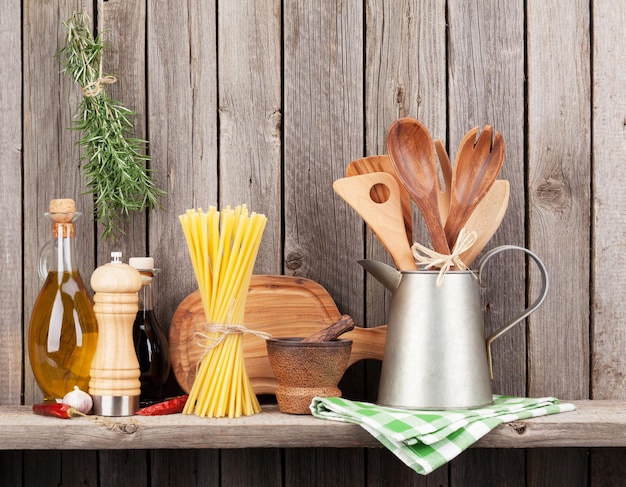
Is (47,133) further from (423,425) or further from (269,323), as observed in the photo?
(423,425)

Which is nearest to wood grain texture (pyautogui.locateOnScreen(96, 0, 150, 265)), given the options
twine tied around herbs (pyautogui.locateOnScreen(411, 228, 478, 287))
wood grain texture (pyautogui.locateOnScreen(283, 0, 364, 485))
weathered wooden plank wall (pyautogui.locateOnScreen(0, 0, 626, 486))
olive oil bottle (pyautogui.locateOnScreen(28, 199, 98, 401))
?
weathered wooden plank wall (pyautogui.locateOnScreen(0, 0, 626, 486))

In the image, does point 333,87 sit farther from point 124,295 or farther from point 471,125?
point 124,295

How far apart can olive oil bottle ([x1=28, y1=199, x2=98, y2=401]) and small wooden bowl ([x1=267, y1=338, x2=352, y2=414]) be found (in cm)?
26

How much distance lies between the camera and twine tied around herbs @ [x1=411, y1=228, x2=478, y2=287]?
99 centimetres

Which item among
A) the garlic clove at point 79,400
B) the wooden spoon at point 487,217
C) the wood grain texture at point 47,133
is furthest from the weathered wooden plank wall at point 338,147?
the garlic clove at point 79,400

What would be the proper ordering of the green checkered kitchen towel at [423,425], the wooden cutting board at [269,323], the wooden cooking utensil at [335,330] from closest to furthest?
the green checkered kitchen towel at [423,425] < the wooden cooking utensil at [335,330] < the wooden cutting board at [269,323]

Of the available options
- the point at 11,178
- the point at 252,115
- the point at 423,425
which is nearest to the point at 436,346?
the point at 423,425

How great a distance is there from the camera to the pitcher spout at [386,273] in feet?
3.37

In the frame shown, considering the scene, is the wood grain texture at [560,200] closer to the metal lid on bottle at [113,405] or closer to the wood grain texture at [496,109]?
the wood grain texture at [496,109]

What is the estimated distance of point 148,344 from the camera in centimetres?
107

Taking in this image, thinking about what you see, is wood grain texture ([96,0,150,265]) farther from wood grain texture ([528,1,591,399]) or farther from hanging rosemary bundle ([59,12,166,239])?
wood grain texture ([528,1,591,399])

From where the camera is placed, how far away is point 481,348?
3.28ft

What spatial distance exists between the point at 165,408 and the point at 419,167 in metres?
0.46

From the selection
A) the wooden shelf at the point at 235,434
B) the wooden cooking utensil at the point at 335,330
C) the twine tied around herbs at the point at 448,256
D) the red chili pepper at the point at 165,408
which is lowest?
the wooden shelf at the point at 235,434
